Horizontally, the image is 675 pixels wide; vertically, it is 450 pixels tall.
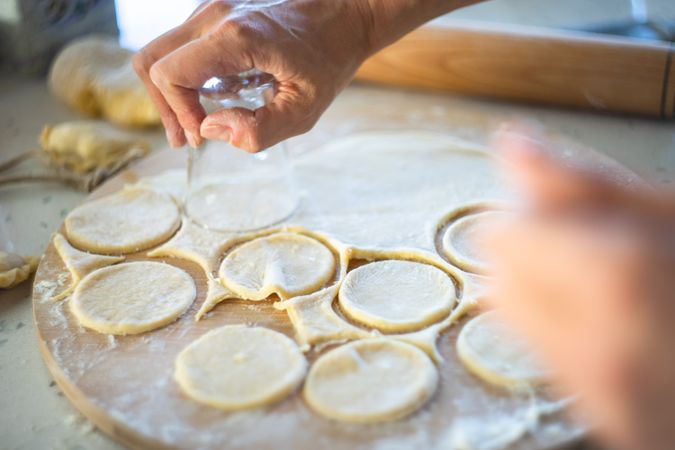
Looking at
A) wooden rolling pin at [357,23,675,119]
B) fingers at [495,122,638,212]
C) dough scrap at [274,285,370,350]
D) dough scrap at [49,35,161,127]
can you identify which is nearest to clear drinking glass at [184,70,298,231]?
dough scrap at [274,285,370,350]

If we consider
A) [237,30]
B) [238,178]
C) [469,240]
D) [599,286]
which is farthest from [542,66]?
[599,286]

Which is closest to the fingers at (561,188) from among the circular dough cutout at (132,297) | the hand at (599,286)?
the hand at (599,286)

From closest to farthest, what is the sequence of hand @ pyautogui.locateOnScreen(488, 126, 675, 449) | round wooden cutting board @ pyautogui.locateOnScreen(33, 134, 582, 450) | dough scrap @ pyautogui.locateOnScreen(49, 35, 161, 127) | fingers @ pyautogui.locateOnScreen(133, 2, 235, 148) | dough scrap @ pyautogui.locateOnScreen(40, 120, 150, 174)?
hand @ pyautogui.locateOnScreen(488, 126, 675, 449) < round wooden cutting board @ pyautogui.locateOnScreen(33, 134, 582, 450) < fingers @ pyautogui.locateOnScreen(133, 2, 235, 148) < dough scrap @ pyautogui.locateOnScreen(40, 120, 150, 174) < dough scrap @ pyautogui.locateOnScreen(49, 35, 161, 127)

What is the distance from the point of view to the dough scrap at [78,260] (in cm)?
149

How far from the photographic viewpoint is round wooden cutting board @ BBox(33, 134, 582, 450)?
109 cm

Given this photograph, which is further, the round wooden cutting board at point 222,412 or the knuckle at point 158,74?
the knuckle at point 158,74

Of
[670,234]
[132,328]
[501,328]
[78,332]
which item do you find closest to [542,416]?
[501,328]

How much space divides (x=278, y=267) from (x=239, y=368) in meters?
0.30

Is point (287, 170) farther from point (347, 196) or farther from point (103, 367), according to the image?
point (103, 367)

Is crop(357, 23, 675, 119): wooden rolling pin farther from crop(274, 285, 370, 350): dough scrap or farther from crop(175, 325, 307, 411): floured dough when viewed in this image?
crop(175, 325, 307, 411): floured dough

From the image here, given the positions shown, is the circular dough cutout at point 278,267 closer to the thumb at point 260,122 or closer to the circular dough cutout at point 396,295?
the circular dough cutout at point 396,295

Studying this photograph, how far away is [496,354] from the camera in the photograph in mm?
1218

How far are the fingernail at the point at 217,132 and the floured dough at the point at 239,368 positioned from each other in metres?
0.39

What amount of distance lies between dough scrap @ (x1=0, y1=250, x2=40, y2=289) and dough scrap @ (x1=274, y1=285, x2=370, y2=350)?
1.96ft
